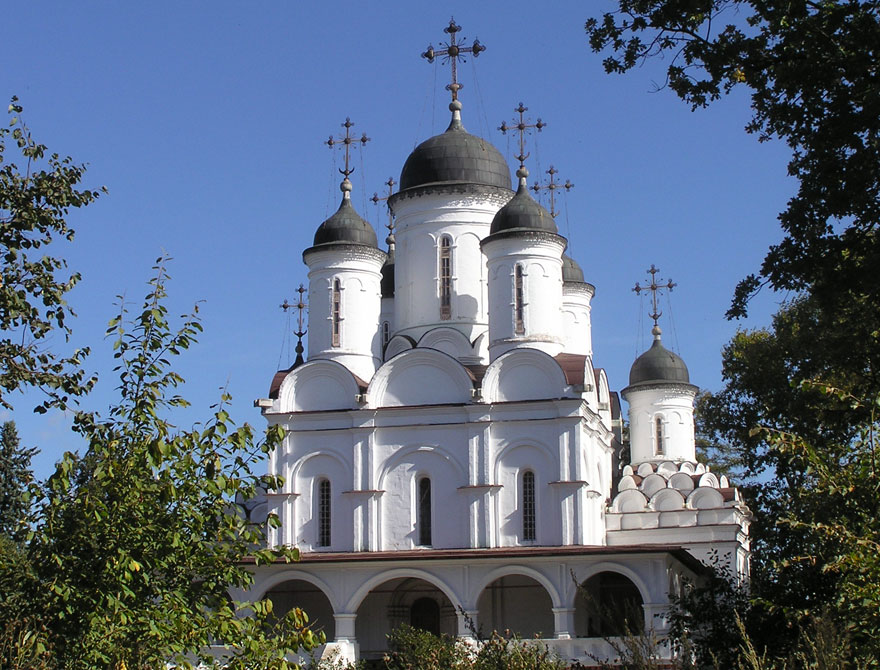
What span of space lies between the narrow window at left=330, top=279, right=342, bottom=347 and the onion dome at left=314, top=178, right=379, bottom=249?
1220mm

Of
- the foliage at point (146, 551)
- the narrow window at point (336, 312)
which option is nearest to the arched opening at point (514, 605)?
the narrow window at point (336, 312)

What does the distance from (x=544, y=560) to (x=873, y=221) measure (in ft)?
52.8

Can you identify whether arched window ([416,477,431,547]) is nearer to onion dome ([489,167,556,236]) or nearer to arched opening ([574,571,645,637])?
arched opening ([574,571,645,637])

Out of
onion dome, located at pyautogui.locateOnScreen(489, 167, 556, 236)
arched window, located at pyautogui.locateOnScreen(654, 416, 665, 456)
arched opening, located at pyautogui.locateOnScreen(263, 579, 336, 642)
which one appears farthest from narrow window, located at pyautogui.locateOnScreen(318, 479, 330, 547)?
arched window, located at pyautogui.locateOnScreen(654, 416, 665, 456)

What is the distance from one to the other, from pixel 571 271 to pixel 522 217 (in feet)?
31.0

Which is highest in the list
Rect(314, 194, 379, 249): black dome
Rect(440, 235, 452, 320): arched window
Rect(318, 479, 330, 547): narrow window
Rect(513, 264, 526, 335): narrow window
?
Rect(314, 194, 379, 249): black dome

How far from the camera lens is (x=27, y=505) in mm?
11398

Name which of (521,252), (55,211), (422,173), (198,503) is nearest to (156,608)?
(198,503)

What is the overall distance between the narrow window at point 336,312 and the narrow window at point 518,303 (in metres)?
4.82

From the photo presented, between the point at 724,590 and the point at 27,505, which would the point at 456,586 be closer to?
the point at 724,590

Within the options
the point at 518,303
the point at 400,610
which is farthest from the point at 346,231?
the point at 400,610

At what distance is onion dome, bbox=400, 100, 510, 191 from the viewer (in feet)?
115

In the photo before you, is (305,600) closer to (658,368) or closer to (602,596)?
(602,596)

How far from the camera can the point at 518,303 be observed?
104ft
